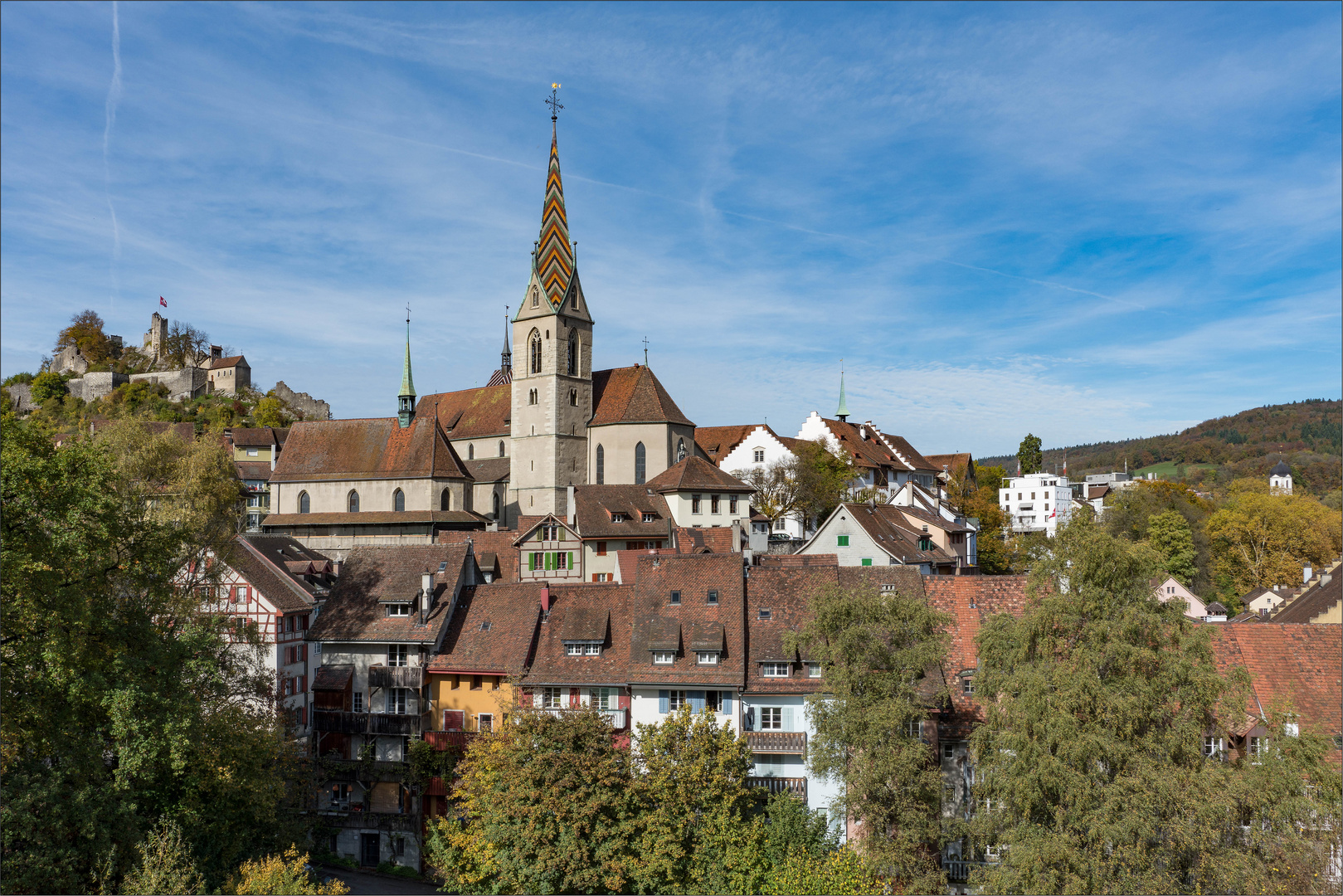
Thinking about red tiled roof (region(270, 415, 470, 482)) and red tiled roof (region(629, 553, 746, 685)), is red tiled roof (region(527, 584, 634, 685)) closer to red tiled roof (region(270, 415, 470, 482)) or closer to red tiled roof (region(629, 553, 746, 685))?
red tiled roof (region(629, 553, 746, 685))

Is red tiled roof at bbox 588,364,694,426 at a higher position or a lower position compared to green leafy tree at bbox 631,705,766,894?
higher

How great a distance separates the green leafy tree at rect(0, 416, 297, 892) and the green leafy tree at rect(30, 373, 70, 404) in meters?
121

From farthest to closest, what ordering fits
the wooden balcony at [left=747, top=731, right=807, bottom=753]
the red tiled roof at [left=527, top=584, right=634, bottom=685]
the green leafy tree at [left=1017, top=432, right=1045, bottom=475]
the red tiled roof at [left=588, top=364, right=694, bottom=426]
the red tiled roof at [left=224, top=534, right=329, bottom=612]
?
the green leafy tree at [left=1017, top=432, right=1045, bottom=475], the red tiled roof at [left=588, top=364, right=694, bottom=426], the red tiled roof at [left=224, top=534, right=329, bottom=612], the red tiled roof at [left=527, top=584, right=634, bottom=685], the wooden balcony at [left=747, top=731, right=807, bottom=753]

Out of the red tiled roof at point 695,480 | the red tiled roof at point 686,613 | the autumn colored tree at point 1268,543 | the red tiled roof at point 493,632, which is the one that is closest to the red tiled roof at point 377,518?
the red tiled roof at point 695,480

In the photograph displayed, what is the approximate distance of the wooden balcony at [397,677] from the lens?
3722 centimetres

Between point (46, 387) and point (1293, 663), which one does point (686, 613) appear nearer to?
point (1293, 663)

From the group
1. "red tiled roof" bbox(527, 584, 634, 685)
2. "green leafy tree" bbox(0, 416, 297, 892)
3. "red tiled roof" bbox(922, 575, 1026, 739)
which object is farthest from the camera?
"red tiled roof" bbox(527, 584, 634, 685)

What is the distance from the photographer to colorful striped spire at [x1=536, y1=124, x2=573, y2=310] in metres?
76.8

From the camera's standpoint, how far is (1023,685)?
24.5 metres

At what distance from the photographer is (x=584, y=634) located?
35.2 metres

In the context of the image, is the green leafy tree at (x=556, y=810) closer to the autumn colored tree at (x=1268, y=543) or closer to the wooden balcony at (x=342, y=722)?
the wooden balcony at (x=342, y=722)

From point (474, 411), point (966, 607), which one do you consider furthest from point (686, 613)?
point (474, 411)

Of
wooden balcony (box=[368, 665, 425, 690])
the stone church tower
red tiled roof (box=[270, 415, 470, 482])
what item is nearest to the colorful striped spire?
the stone church tower

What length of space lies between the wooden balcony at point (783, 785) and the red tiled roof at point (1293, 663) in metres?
13.4
